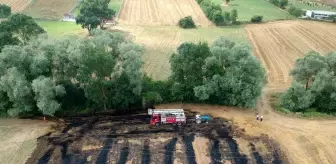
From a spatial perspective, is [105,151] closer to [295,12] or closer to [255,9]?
[295,12]

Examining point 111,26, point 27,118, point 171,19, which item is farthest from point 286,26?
point 27,118

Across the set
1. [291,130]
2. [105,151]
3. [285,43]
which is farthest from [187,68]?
[285,43]

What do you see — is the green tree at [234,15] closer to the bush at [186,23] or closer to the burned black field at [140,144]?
the bush at [186,23]

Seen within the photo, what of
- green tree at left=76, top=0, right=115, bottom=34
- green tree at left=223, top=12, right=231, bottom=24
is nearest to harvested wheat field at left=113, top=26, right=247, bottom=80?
green tree at left=223, top=12, right=231, bottom=24

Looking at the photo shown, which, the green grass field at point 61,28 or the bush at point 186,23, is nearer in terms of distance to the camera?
the green grass field at point 61,28

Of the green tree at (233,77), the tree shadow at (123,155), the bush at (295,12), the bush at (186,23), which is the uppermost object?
the bush at (295,12)

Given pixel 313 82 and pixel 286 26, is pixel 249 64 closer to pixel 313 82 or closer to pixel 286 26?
pixel 313 82

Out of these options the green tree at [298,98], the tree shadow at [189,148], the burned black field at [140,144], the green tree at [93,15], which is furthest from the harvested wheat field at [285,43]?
the green tree at [93,15]
